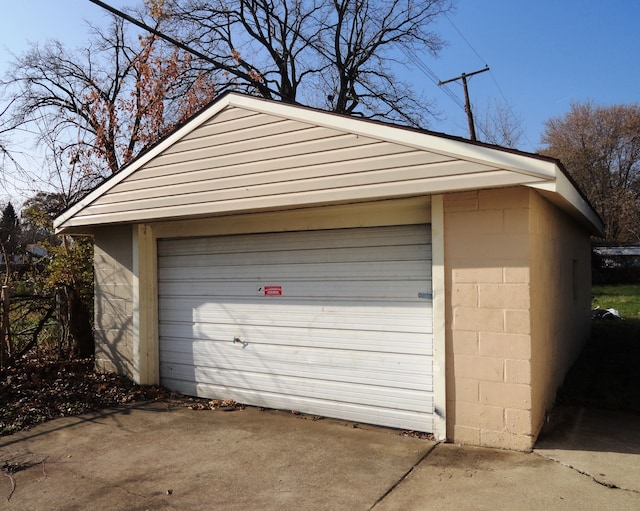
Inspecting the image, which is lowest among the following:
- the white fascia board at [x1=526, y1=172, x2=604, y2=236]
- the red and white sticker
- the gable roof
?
the red and white sticker

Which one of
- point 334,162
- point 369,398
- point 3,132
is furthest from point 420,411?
point 3,132

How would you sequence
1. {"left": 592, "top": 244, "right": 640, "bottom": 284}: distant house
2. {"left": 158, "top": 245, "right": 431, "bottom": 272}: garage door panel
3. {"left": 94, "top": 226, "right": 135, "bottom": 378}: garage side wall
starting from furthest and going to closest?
{"left": 592, "top": 244, "right": 640, "bottom": 284}: distant house
{"left": 94, "top": 226, "right": 135, "bottom": 378}: garage side wall
{"left": 158, "top": 245, "right": 431, "bottom": 272}: garage door panel

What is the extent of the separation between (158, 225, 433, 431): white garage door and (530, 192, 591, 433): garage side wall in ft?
3.35

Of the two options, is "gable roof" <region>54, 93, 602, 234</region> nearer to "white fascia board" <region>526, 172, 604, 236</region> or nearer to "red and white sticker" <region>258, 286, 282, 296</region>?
"white fascia board" <region>526, 172, 604, 236</region>

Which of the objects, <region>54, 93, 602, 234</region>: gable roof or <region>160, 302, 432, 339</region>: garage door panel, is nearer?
<region>54, 93, 602, 234</region>: gable roof

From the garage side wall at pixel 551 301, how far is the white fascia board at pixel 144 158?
12.8ft

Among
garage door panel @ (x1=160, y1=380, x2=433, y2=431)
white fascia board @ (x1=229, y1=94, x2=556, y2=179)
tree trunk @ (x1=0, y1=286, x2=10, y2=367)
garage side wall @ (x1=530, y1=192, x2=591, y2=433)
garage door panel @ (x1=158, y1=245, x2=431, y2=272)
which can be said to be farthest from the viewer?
tree trunk @ (x1=0, y1=286, x2=10, y2=367)

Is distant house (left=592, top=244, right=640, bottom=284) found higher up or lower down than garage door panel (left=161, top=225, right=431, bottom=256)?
lower down

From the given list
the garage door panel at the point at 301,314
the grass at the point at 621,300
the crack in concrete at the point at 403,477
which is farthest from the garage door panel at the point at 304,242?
the grass at the point at 621,300

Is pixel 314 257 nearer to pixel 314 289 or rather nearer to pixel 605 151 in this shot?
pixel 314 289

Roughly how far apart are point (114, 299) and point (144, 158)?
228 centimetres

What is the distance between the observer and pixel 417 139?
4.68 m

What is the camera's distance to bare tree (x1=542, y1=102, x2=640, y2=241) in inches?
1350

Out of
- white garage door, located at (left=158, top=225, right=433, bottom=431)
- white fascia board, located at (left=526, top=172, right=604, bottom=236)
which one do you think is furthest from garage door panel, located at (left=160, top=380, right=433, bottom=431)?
white fascia board, located at (left=526, top=172, right=604, bottom=236)
